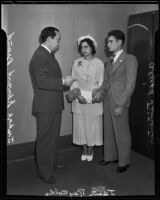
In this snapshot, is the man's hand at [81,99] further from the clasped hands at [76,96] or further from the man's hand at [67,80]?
the man's hand at [67,80]

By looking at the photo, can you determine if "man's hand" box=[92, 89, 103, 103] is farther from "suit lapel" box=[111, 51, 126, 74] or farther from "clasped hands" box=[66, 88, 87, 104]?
"suit lapel" box=[111, 51, 126, 74]

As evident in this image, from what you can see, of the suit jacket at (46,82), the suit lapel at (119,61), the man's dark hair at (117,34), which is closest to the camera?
the suit jacket at (46,82)

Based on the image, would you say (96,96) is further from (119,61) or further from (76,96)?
(119,61)

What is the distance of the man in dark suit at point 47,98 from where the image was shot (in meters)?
2.09

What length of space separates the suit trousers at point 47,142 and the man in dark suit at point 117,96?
38cm

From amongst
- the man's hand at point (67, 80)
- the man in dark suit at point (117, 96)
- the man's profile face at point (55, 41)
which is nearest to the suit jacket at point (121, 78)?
the man in dark suit at point (117, 96)

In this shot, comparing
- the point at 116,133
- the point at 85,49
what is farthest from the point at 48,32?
the point at 116,133

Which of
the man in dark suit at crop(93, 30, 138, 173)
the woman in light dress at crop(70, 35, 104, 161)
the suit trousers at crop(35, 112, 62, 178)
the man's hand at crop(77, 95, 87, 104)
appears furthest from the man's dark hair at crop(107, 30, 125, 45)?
the suit trousers at crop(35, 112, 62, 178)

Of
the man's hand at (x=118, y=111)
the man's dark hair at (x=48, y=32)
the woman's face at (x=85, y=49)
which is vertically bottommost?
the man's hand at (x=118, y=111)

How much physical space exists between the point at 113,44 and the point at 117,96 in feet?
1.33

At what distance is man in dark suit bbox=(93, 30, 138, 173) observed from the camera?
2.30 metres

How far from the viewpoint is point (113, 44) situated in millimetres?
2258

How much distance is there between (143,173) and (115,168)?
0.23m

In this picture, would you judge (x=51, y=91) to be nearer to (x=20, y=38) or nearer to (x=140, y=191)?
(x=20, y=38)
